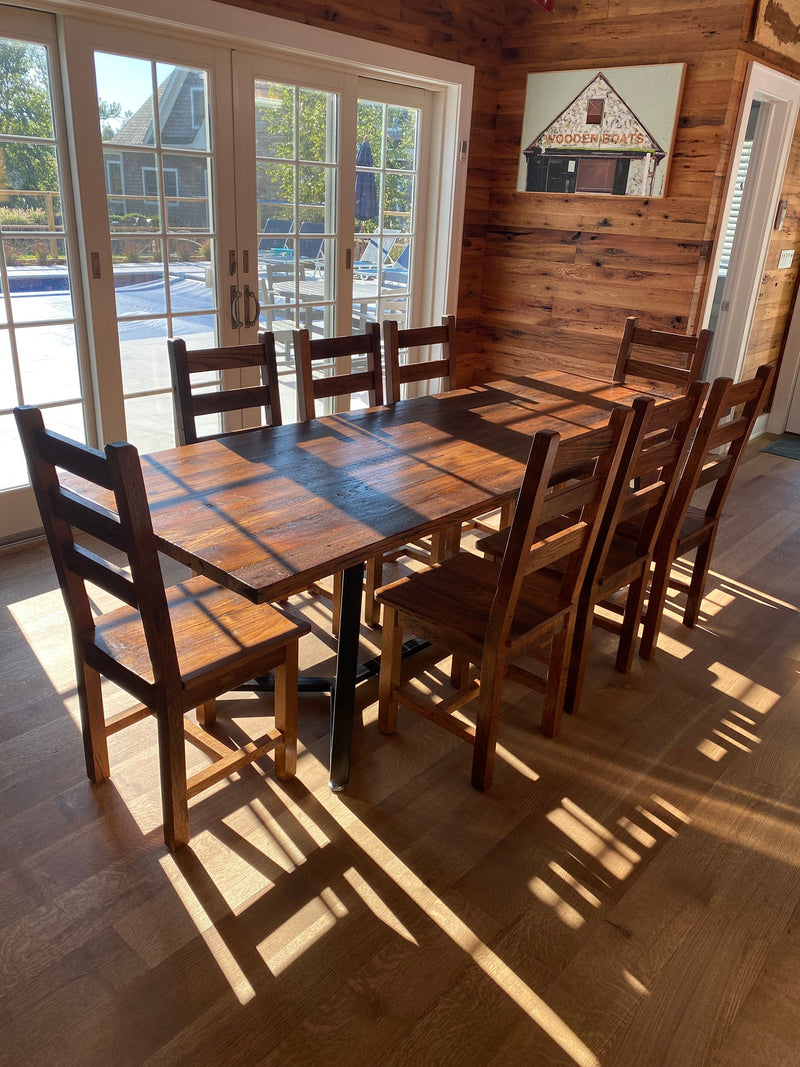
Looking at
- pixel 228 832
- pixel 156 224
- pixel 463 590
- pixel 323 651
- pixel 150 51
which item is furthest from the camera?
pixel 156 224

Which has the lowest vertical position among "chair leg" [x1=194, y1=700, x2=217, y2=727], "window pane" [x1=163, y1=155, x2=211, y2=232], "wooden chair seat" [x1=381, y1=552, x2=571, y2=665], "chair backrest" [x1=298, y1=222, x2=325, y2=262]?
"chair leg" [x1=194, y1=700, x2=217, y2=727]

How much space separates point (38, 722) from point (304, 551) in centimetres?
113

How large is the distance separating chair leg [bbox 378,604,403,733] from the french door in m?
1.95

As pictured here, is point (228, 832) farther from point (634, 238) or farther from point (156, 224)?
point (634, 238)

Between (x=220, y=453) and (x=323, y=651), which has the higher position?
(x=220, y=453)

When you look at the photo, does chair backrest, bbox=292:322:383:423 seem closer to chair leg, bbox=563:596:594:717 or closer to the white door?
chair leg, bbox=563:596:594:717

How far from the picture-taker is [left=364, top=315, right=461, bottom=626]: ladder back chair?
9.66ft

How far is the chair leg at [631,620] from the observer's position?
106 inches

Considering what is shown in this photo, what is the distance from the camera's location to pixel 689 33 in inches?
157

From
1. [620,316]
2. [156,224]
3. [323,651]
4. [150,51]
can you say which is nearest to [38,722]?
[323,651]

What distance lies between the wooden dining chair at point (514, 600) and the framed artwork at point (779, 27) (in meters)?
3.09

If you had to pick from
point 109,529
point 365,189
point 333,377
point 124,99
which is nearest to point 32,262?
point 124,99

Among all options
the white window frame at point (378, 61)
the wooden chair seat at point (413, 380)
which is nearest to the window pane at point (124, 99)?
the white window frame at point (378, 61)

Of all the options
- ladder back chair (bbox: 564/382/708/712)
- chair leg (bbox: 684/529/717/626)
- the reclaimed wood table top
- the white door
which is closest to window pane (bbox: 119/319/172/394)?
the reclaimed wood table top
